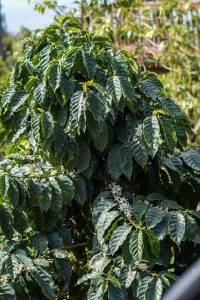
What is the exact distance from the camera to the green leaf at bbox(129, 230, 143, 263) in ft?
8.66

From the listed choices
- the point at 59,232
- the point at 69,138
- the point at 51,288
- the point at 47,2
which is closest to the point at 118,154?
the point at 69,138

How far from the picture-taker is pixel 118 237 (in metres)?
2.73

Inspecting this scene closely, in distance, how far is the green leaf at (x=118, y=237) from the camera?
2.71 m

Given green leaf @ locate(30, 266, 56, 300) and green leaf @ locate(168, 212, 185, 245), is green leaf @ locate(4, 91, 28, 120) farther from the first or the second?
green leaf @ locate(168, 212, 185, 245)

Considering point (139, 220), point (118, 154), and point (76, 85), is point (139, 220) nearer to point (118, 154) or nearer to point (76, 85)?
point (118, 154)

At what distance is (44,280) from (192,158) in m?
0.94

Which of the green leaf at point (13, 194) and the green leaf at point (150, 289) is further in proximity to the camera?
the green leaf at point (13, 194)

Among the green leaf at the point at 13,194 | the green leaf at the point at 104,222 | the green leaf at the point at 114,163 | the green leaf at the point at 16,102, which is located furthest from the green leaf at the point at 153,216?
the green leaf at the point at 16,102

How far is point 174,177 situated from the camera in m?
3.13

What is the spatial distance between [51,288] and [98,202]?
1.50 feet

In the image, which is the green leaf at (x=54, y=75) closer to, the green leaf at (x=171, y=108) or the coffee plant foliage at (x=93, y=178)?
the coffee plant foliage at (x=93, y=178)

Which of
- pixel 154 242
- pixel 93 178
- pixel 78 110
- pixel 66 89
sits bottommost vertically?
pixel 154 242

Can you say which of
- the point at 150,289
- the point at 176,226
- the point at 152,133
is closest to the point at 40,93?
the point at 152,133

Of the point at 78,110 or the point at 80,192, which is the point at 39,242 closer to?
the point at 80,192
